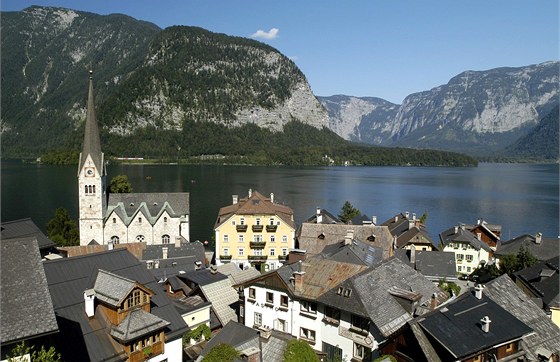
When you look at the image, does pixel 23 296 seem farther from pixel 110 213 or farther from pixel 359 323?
pixel 110 213

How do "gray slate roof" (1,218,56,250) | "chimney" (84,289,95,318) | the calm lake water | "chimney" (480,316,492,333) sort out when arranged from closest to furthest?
"chimney" (84,289,95,318)
"chimney" (480,316,492,333)
"gray slate roof" (1,218,56,250)
the calm lake water

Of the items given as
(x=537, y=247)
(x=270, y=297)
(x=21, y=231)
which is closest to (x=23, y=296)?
(x=270, y=297)

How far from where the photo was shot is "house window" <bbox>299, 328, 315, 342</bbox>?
2908 cm

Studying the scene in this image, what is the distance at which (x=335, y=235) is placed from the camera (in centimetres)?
4962

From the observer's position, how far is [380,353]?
2402cm

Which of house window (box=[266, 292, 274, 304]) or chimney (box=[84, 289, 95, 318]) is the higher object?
chimney (box=[84, 289, 95, 318])

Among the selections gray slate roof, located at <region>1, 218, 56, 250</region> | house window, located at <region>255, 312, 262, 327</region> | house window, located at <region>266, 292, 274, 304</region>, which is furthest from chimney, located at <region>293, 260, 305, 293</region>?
gray slate roof, located at <region>1, 218, 56, 250</region>

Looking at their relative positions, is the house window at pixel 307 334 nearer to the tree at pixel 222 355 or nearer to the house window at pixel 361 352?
the house window at pixel 361 352

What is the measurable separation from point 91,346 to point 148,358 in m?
2.60

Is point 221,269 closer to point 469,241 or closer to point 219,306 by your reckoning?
point 219,306

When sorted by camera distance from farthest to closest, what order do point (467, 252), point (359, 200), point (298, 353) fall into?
point (359, 200), point (467, 252), point (298, 353)

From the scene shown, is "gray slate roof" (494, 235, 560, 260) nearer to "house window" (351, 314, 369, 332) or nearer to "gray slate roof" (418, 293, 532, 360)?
"gray slate roof" (418, 293, 532, 360)

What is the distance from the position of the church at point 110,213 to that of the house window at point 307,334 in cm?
3549

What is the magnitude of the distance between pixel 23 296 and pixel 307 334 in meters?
18.9
